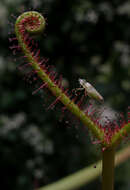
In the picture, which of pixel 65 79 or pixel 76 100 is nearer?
pixel 76 100

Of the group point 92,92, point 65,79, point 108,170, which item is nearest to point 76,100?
point 92,92

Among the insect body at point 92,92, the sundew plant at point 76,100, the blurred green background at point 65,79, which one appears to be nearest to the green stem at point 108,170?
the sundew plant at point 76,100

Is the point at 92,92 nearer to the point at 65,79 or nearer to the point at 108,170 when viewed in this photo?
the point at 108,170

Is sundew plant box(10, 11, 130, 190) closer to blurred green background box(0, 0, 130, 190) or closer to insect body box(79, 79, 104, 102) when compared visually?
insect body box(79, 79, 104, 102)

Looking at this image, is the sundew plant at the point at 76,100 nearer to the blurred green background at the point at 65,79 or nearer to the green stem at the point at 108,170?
the green stem at the point at 108,170

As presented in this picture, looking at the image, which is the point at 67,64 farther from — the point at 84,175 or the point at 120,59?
the point at 84,175

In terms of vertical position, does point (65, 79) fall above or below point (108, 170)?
below

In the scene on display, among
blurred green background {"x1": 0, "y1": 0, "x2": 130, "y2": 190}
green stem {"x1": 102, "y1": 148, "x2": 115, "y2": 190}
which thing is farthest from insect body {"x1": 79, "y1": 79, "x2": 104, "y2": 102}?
blurred green background {"x1": 0, "y1": 0, "x2": 130, "y2": 190}

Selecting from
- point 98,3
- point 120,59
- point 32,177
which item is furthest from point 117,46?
point 32,177
